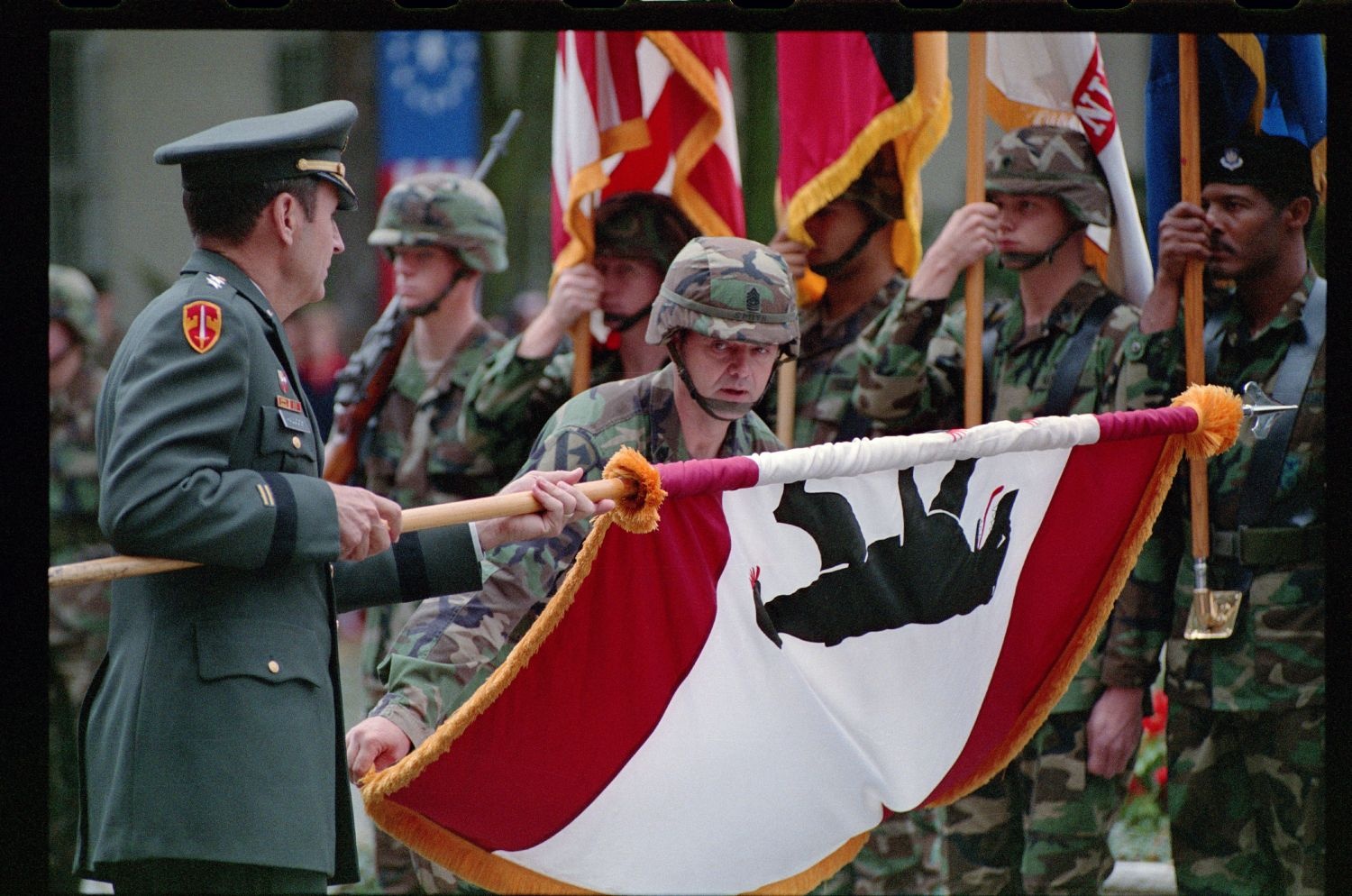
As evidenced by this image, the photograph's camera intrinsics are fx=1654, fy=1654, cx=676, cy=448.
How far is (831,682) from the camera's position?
3.74m

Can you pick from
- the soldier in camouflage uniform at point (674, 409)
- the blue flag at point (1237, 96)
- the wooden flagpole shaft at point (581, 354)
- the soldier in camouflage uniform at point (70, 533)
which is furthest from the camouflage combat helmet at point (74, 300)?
the blue flag at point (1237, 96)

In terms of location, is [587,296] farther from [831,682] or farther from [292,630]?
[292,630]

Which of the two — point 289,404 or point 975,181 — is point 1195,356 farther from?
point 289,404

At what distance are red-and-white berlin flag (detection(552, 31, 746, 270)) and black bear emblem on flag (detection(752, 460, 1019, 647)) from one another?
6.28ft

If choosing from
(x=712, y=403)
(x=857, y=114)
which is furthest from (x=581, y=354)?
(x=712, y=403)

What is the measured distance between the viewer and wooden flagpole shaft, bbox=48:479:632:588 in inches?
104

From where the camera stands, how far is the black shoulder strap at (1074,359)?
4.82m

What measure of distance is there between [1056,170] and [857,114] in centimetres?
69

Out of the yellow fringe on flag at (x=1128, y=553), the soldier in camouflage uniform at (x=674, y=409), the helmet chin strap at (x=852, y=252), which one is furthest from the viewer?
the helmet chin strap at (x=852, y=252)

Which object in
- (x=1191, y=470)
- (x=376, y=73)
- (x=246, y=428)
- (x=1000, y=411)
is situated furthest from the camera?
(x=376, y=73)

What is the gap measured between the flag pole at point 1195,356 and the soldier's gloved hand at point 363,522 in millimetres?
2386

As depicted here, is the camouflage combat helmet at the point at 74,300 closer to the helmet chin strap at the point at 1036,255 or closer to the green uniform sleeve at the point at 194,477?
the helmet chin strap at the point at 1036,255

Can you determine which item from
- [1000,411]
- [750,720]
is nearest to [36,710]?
[750,720]

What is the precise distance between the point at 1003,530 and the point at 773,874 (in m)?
0.97
